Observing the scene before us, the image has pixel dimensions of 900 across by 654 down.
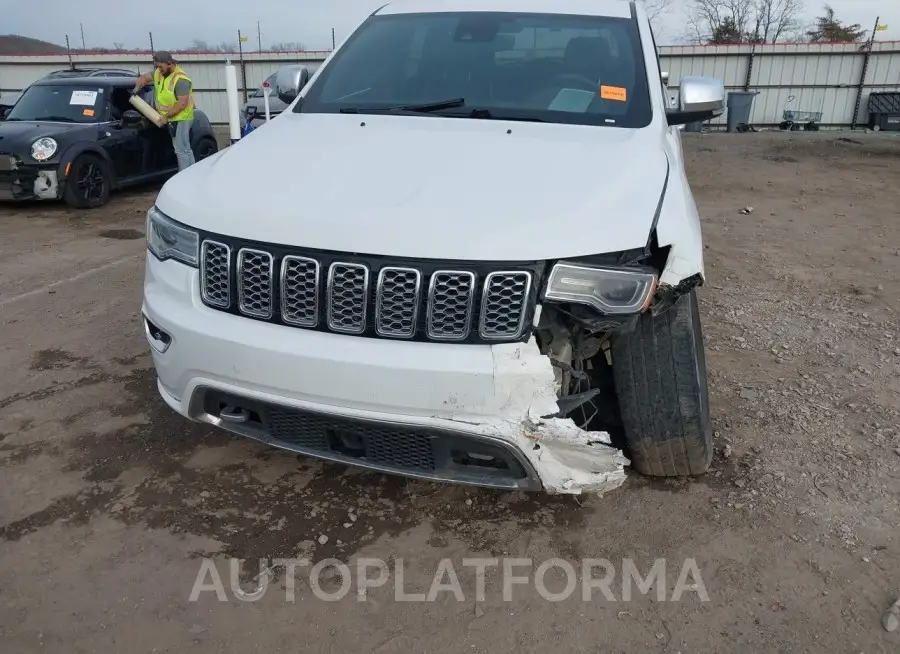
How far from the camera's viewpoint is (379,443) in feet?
7.62

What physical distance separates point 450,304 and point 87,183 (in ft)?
26.1

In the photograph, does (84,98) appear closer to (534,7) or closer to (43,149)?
(43,149)

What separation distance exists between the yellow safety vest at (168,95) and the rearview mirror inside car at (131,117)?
346 millimetres

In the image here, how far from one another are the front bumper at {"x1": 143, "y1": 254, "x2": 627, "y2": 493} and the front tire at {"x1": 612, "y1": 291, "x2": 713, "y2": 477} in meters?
0.31

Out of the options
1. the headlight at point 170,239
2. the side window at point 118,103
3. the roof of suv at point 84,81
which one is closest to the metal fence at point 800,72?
the roof of suv at point 84,81

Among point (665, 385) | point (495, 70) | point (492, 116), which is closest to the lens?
point (665, 385)

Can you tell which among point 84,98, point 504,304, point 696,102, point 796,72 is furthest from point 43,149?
point 796,72

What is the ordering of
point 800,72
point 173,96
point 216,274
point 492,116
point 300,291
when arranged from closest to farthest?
point 300,291 → point 216,274 → point 492,116 → point 173,96 → point 800,72

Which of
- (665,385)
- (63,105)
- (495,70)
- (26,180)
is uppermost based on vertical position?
(495,70)

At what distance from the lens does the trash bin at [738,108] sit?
17859 millimetres

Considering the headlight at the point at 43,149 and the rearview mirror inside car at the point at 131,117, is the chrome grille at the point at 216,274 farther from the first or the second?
the rearview mirror inside car at the point at 131,117

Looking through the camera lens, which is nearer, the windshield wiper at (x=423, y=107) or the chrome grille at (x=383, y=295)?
the chrome grille at (x=383, y=295)

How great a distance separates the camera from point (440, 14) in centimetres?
378

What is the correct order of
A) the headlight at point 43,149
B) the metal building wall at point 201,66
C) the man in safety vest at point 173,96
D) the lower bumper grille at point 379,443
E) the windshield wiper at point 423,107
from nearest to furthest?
the lower bumper grille at point 379,443, the windshield wiper at point 423,107, the headlight at point 43,149, the man in safety vest at point 173,96, the metal building wall at point 201,66
